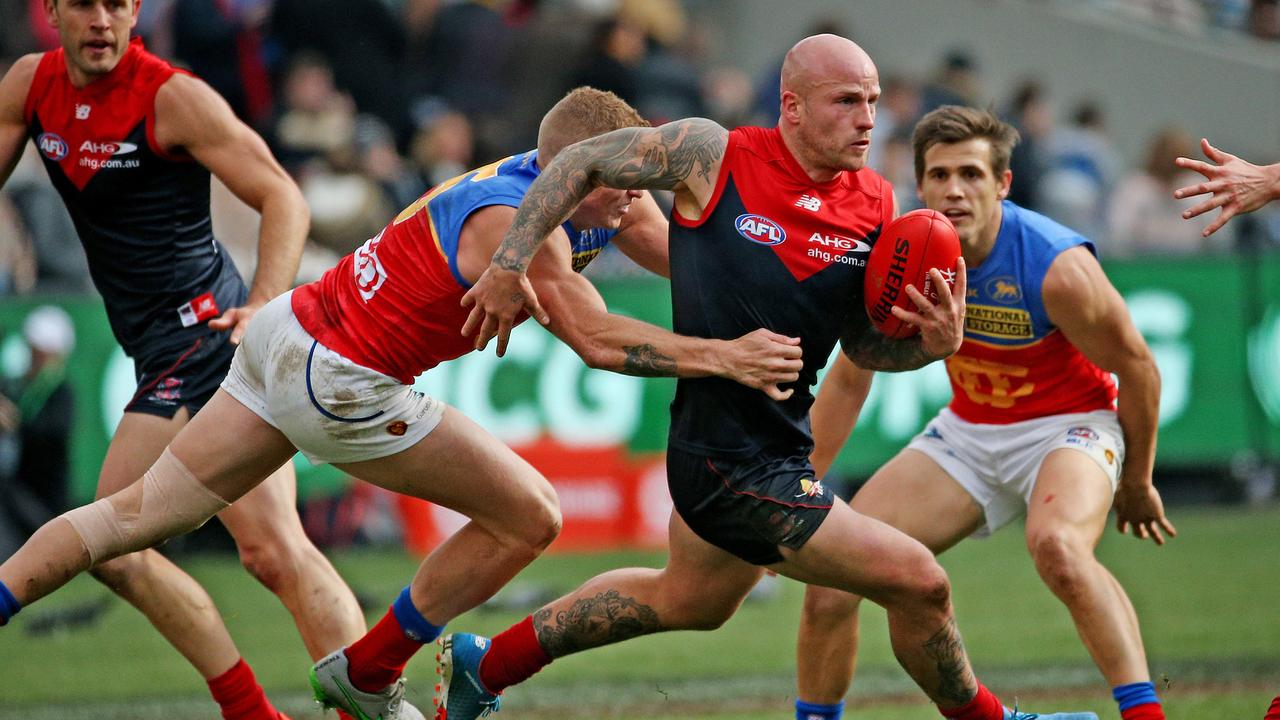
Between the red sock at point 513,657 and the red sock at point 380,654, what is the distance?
31 centimetres

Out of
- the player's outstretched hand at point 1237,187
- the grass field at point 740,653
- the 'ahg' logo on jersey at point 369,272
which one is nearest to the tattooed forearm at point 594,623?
the 'ahg' logo on jersey at point 369,272

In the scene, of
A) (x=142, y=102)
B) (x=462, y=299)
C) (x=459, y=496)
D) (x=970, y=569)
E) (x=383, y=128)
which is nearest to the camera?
(x=462, y=299)

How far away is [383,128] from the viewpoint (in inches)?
575

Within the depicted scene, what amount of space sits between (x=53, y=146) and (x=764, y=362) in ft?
10.3

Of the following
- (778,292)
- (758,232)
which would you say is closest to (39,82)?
(758,232)

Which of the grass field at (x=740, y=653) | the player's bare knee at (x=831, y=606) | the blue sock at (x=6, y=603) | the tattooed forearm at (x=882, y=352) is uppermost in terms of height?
the tattooed forearm at (x=882, y=352)

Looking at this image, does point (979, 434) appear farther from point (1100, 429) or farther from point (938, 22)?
point (938, 22)

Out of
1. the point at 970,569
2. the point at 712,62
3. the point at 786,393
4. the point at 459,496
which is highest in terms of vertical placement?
the point at 786,393

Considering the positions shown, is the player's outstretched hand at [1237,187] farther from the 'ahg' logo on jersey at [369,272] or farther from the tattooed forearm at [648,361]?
the 'ahg' logo on jersey at [369,272]

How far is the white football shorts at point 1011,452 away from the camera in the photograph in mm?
6484

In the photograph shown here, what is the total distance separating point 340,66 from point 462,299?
1005cm

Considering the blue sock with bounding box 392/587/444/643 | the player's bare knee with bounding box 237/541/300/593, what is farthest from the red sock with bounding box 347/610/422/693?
the player's bare knee with bounding box 237/541/300/593

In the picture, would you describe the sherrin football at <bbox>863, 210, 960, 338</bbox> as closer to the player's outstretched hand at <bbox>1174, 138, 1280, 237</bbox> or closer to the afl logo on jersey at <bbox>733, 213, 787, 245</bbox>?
the afl logo on jersey at <bbox>733, 213, 787, 245</bbox>

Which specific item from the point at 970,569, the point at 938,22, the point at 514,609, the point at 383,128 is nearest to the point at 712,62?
the point at 938,22
